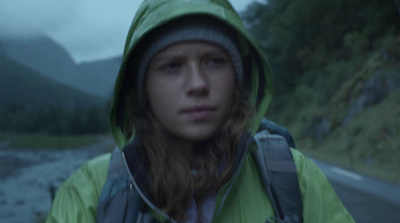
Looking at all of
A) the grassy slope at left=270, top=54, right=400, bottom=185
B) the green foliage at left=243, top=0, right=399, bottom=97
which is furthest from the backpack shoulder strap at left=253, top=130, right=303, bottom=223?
the green foliage at left=243, top=0, right=399, bottom=97

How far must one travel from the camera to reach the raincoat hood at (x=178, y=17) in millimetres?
1370

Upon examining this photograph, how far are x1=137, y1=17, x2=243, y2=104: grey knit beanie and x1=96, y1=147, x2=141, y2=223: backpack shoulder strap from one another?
387 millimetres

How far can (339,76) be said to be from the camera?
17969 mm

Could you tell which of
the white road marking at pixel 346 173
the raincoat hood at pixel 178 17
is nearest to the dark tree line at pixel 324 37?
the white road marking at pixel 346 173

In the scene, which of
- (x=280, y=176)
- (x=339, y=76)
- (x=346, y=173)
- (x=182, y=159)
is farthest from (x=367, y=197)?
(x=339, y=76)

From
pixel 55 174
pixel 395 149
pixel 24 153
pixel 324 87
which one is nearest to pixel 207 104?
pixel 395 149

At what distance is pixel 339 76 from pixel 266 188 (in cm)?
1801

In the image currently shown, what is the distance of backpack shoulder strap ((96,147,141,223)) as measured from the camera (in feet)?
3.93

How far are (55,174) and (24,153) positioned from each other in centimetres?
1179

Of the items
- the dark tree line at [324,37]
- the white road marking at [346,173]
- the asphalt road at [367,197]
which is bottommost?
the white road marking at [346,173]

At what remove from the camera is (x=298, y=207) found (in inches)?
51.2

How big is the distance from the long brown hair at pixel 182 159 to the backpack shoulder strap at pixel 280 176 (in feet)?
0.37

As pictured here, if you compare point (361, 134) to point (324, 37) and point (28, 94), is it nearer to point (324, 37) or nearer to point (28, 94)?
point (324, 37)

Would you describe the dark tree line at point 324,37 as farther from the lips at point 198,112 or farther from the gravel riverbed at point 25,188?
the lips at point 198,112
